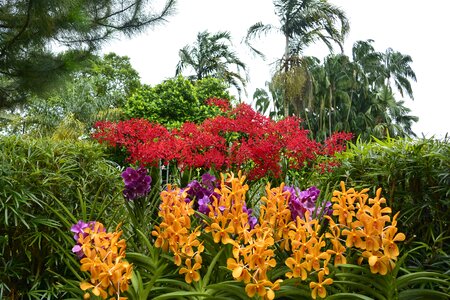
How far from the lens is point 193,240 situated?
1.94m

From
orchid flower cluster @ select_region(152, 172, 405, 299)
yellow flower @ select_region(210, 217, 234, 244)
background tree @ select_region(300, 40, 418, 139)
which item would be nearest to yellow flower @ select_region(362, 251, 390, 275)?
orchid flower cluster @ select_region(152, 172, 405, 299)

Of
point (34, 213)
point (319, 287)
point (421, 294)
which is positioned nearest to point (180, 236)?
point (319, 287)

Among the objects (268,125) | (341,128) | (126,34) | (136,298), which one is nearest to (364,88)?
(341,128)

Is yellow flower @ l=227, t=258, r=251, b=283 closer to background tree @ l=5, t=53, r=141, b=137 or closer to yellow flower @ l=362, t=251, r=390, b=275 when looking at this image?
yellow flower @ l=362, t=251, r=390, b=275

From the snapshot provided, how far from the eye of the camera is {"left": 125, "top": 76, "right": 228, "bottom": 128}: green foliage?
1134 centimetres

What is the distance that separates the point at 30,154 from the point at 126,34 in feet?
15.7

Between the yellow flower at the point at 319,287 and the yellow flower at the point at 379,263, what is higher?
the yellow flower at the point at 379,263

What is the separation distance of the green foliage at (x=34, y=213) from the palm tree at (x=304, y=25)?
11.9m

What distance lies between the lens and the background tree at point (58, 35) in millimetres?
6594

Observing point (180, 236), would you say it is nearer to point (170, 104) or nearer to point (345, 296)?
point (345, 296)

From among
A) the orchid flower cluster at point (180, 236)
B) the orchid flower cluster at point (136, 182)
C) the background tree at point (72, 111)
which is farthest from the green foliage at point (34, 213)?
the background tree at point (72, 111)

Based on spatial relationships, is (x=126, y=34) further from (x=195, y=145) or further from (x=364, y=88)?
(x=364, y=88)

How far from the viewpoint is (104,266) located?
171cm

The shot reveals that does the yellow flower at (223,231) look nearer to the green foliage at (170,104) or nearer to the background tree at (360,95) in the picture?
the green foliage at (170,104)
